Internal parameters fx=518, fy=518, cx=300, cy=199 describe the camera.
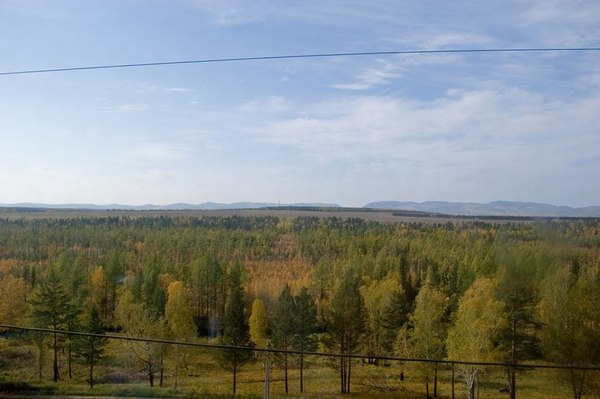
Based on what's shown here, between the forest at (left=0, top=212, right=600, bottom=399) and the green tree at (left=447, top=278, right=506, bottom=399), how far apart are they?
4 cm

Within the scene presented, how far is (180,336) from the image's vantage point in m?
16.7

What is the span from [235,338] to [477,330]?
6.87 metres

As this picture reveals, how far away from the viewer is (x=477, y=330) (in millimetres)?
13109

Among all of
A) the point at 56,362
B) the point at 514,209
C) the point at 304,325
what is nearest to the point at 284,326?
the point at 304,325

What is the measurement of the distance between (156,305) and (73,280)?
465 cm

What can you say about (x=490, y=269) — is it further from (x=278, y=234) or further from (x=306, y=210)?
(x=306, y=210)

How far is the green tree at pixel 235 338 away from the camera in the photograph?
1260cm

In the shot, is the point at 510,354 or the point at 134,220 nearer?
the point at 510,354

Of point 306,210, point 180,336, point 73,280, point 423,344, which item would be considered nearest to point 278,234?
point 306,210

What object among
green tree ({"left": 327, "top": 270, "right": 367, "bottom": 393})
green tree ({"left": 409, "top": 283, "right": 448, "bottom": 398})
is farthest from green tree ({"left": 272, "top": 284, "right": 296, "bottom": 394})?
green tree ({"left": 409, "top": 283, "right": 448, "bottom": 398})

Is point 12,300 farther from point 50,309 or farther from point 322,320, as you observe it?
point 322,320

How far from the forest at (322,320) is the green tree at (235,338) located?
0.17 feet

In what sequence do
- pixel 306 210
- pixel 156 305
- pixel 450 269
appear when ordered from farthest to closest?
pixel 306 210 < pixel 450 269 < pixel 156 305

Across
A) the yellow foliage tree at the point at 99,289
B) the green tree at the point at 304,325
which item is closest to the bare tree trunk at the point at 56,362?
the yellow foliage tree at the point at 99,289
